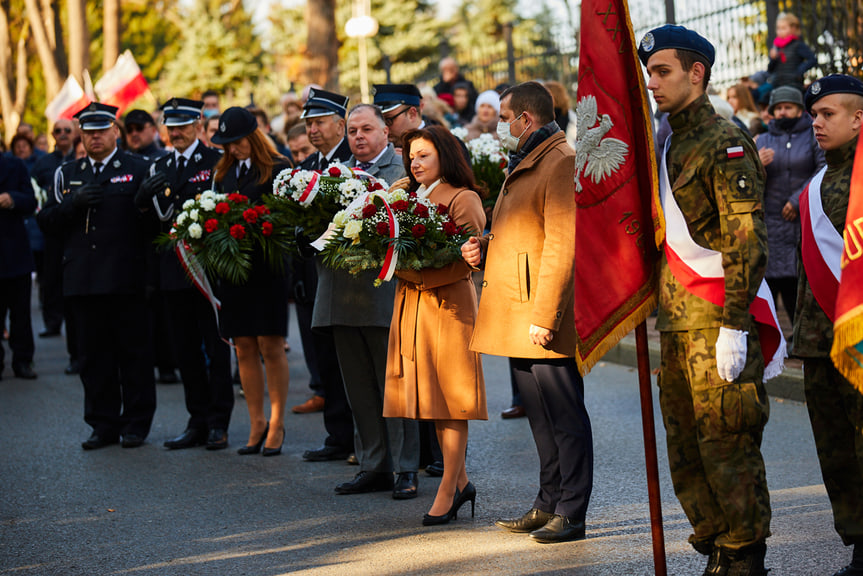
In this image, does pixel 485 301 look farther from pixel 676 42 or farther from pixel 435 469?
pixel 435 469

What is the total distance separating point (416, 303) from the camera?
6.00 metres

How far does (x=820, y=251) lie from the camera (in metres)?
4.59

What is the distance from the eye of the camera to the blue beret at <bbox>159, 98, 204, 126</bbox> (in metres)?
8.23

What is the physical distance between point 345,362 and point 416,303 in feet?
3.15

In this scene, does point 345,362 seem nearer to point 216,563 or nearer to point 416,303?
point 416,303

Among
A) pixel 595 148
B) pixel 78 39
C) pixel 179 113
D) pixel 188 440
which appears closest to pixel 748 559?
pixel 595 148

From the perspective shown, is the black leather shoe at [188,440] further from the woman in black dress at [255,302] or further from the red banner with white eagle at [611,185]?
the red banner with white eagle at [611,185]

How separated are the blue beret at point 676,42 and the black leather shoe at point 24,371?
9148mm

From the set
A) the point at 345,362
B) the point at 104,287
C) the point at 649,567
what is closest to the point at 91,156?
the point at 104,287

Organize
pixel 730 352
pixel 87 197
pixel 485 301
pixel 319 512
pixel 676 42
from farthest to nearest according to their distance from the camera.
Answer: pixel 87 197, pixel 319 512, pixel 485 301, pixel 676 42, pixel 730 352

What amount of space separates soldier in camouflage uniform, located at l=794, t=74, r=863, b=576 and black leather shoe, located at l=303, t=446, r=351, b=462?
3677 millimetres

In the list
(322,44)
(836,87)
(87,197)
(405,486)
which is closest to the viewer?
(836,87)

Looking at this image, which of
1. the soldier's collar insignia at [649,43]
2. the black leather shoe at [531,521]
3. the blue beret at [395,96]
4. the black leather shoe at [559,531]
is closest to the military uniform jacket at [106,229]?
the blue beret at [395,96]

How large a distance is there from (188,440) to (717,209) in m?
5.01
